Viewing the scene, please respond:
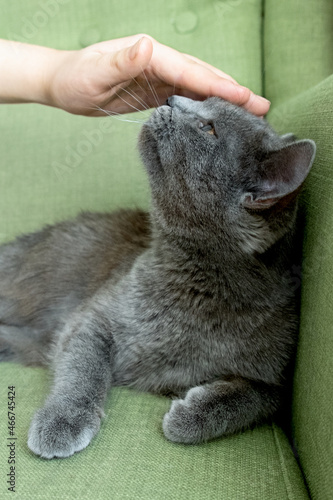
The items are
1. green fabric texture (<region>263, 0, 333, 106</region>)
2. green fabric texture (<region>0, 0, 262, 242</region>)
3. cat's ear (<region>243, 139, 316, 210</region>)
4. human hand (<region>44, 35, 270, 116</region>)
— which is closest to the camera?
cat's ear (<region>243, 139, 316, 210</region>)

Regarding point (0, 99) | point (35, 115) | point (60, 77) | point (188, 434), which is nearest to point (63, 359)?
point (188, 434)

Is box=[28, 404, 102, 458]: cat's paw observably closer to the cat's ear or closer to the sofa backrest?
the sofa backrest

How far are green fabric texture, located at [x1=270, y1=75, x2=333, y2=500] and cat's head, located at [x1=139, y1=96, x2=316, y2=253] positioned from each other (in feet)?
0.21

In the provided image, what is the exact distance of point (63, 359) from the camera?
1.06 metres

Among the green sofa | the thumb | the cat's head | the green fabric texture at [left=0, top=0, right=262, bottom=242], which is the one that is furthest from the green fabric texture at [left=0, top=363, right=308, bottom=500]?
the green fabric texture at [left=0, top=0, right=262, bottom=242]

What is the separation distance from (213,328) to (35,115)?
1.16m

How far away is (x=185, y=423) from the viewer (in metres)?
0.90

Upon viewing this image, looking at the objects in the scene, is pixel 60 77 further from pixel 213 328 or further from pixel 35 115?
pixel 213 328

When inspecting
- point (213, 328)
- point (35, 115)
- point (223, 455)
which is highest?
point (35, 115)

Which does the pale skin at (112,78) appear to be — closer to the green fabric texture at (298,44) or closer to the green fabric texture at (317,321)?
the green fabric texture at (317,321)

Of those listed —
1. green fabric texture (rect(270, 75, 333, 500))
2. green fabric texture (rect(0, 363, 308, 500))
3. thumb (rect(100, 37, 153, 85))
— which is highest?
thumb (rect(100, 37, 153, 85))

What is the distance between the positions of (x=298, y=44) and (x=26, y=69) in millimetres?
866

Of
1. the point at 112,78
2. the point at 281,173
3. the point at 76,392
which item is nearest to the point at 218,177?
the point at 281,173

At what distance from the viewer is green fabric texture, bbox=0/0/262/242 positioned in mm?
1693
